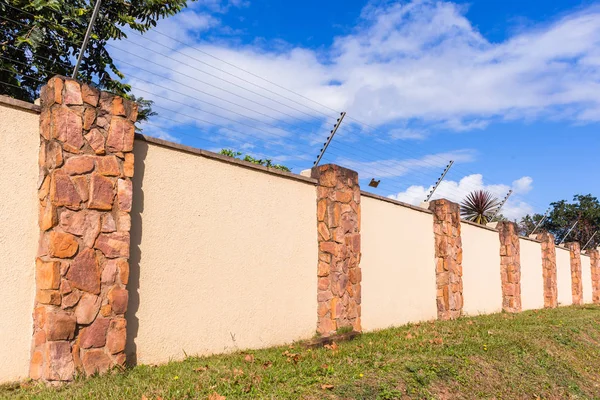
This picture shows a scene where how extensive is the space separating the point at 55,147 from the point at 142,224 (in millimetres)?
1430

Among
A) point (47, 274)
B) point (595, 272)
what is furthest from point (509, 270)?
point (47, 274)

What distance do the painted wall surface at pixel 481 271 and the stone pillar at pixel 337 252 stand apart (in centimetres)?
575

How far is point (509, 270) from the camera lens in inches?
647

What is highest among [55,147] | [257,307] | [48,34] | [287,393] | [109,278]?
[48,34]

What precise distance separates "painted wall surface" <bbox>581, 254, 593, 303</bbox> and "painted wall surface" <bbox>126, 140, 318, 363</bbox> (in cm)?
2155

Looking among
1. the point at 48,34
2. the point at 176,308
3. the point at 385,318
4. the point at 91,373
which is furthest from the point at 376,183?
the point at 48,34

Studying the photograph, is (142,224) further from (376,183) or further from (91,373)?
(376,183)

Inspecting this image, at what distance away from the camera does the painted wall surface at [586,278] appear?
24.8 metres

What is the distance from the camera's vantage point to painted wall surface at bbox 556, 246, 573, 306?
21.7 meters

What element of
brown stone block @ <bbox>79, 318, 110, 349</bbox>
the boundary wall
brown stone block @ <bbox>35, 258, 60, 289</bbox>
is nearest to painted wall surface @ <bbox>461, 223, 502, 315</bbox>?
the boundary wall

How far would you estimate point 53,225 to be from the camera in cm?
533

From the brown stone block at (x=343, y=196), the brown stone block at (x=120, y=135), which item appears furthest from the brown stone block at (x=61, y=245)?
the brown stone block at (x=343, y=196)

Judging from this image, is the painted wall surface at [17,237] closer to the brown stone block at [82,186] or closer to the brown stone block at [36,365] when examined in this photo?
the brown stone block at [36,365]

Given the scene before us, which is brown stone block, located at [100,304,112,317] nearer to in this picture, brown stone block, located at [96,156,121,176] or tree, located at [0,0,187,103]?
brown stone block, located at [96,156,121,176]
